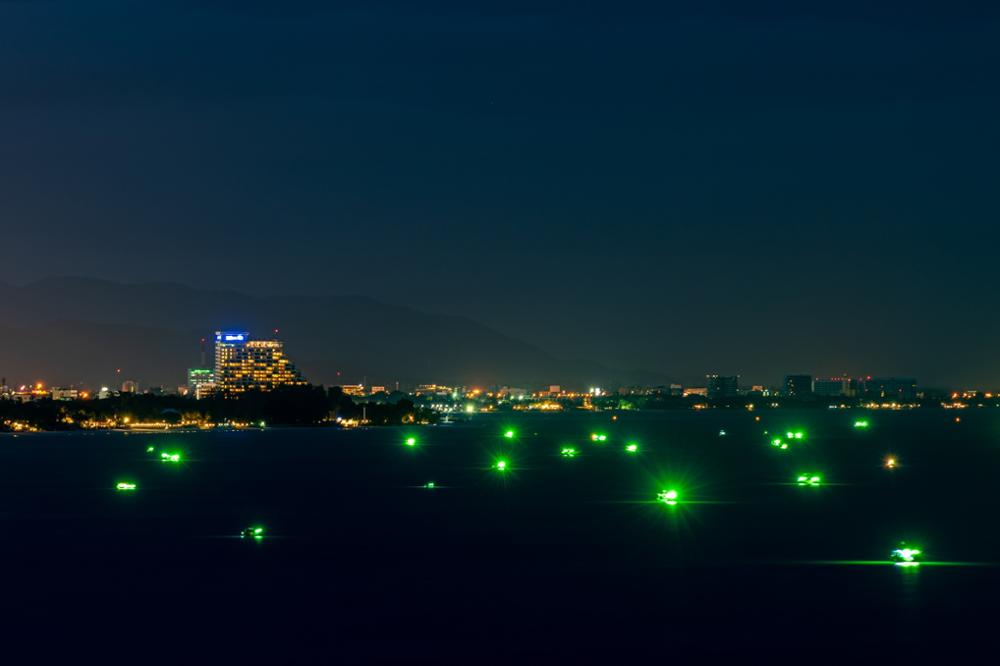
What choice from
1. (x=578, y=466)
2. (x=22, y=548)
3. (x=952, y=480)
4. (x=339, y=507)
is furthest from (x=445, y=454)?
(x=22, y=548)

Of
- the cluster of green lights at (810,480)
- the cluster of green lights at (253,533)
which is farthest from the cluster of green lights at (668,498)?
the cluster of green lights at (253,533)

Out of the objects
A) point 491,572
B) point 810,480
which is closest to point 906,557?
point 491,572

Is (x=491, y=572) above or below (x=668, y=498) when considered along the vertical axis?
below

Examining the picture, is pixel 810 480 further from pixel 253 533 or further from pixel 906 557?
pixel 253 533

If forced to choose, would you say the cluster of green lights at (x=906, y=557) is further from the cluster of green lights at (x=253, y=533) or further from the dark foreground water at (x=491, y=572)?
the cluster of green lights at (x=253, y=533)

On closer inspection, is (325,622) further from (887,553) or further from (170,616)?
(887,553)

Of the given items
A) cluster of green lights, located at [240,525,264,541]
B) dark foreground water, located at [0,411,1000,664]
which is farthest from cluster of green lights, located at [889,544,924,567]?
cluster of green lights, located at [240,525,264,541]
